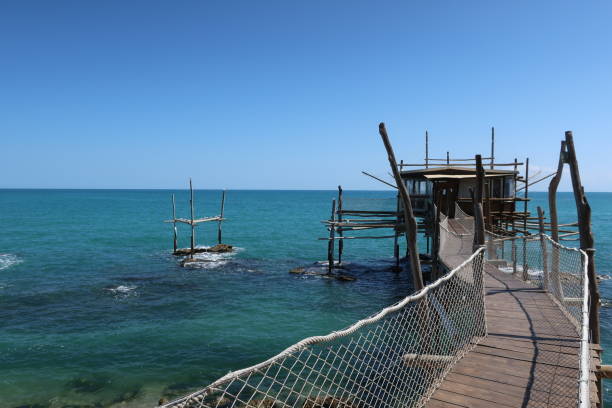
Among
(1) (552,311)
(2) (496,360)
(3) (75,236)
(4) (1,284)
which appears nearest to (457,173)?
(1) (552,311)

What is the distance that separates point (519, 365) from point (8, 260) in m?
30.5

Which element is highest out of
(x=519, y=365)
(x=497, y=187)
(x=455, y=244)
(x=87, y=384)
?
(x=497, y=187)

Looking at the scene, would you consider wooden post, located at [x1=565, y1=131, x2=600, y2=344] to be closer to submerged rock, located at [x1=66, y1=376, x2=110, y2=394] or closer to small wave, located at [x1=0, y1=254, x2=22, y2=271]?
submerged rock, located at [x1=66, y1=376, x2=110, y2=394]

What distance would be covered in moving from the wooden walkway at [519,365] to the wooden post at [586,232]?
0.67 meters

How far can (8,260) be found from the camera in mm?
26953

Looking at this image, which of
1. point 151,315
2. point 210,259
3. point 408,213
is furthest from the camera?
point 210,259

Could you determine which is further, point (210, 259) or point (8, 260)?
point (210, 259)

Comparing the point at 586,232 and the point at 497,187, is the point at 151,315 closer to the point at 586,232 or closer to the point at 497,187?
the point at 586,232

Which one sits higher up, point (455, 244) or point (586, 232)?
point (586, 232)

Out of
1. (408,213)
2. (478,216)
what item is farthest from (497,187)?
(408,213)

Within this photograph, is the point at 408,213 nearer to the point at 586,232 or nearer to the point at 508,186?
the point at 586,232

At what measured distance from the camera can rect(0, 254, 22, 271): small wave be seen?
2508 cm

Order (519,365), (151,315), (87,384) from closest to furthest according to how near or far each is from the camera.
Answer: (519,365) < (87,384) < (151,315)

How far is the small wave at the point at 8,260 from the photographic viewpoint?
25077 mm
